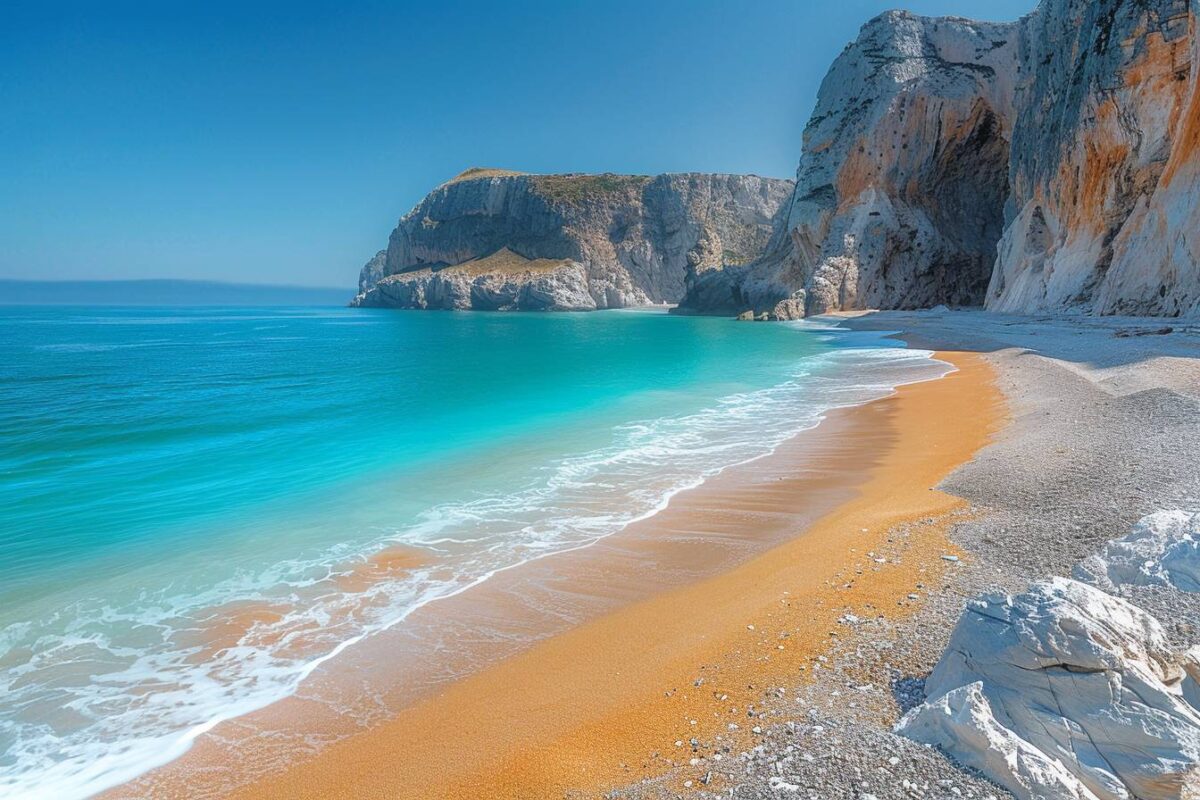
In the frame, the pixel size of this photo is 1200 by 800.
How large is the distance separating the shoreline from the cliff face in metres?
25.0

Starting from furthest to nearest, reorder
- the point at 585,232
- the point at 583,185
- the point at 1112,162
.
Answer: the point at 583,185 < the point at 585,232 < the point at 1112,162

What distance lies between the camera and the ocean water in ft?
16.3

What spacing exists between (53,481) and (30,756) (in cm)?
932

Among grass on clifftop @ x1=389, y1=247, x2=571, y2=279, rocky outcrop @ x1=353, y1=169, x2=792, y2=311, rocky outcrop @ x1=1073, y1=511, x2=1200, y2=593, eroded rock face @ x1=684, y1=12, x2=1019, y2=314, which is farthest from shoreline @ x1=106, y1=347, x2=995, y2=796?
grass on clifftop @ x1=389, y1=247, x2=571, y2=279

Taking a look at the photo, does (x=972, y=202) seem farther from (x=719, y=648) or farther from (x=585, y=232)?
(x=585, y=232)

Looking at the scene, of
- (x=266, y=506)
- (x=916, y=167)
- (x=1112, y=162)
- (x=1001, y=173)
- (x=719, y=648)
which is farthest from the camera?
(x=1001, y=173)

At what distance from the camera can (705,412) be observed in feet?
54.6

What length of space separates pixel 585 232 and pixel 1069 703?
123429 mm

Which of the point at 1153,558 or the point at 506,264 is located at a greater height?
the point at 506,264

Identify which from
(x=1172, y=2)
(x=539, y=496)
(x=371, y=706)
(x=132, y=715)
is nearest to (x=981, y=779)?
(x=371, y=706)

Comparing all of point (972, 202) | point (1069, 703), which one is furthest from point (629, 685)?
point (972, 202)

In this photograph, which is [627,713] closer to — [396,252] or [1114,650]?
[1114,650]

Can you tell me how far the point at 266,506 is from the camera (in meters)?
9.71

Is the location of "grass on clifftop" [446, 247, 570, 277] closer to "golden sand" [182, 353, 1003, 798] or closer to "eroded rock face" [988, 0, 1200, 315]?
"eroded rock face" [988, 0, 1200, 315]
